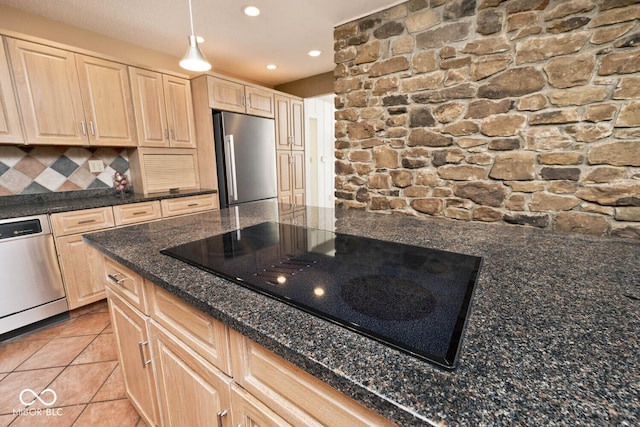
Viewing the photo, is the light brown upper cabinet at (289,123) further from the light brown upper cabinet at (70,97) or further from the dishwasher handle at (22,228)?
the dishwasher handle at (22,228)

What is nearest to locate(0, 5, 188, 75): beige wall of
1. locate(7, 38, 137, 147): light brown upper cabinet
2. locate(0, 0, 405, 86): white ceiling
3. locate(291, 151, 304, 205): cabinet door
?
locate(0, 0, 405, 86): white ceiling

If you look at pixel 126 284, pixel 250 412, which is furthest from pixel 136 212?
pixel 250 412

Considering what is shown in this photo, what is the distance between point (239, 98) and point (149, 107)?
954 millimetres

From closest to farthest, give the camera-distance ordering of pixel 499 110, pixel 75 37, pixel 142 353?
pixel 142 353 < pixel 499 110 < pixel 75 37

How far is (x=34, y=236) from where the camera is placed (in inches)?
76.4

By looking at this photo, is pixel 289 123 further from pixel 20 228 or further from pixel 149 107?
pixel 20 228

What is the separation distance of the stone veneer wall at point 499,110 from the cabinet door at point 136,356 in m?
1.81

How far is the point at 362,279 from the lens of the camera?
756 millimetres

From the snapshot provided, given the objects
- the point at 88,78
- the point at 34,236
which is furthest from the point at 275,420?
the point at 88,78

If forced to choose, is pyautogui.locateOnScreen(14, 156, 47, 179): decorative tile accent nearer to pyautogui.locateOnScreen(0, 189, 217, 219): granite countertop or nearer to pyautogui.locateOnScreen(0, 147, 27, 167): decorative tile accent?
pyautogui.locateOnScreen(0, 147, 27, 167): decorative tile accent

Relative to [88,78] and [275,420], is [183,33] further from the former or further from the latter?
[275,420]

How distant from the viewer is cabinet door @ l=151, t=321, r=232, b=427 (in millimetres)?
739

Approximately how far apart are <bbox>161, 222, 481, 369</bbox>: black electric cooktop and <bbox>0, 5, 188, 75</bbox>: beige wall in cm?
258

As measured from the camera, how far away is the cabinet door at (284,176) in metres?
3.76
